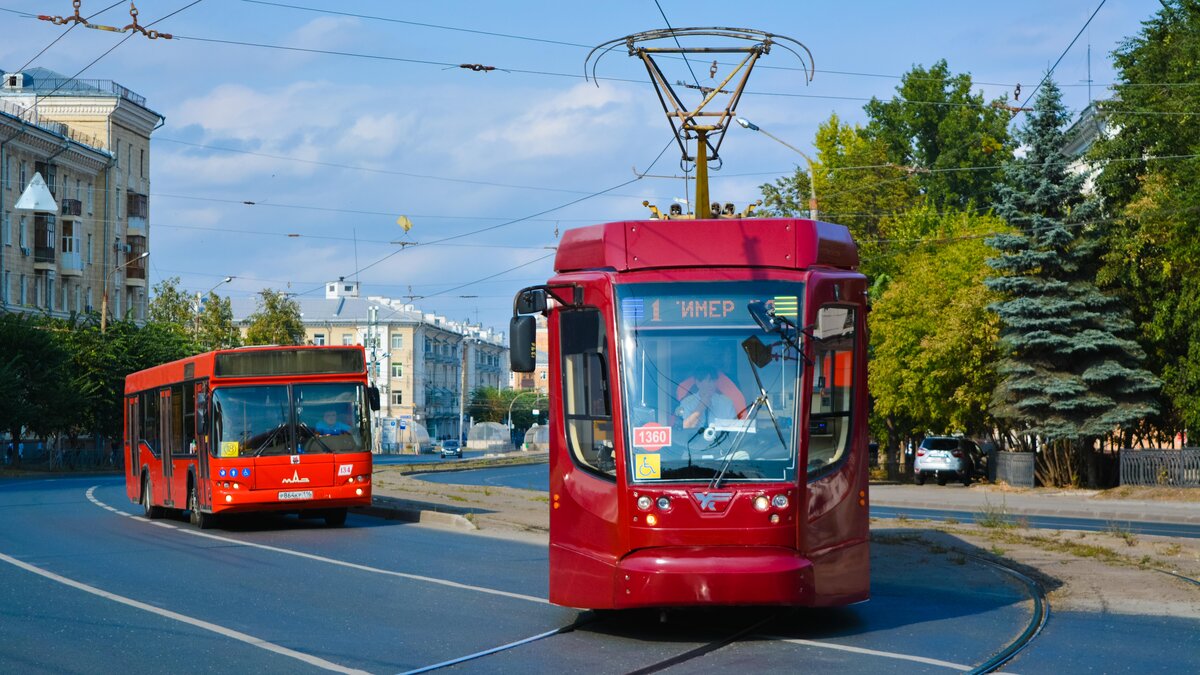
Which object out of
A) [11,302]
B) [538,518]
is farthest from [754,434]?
[11,302]

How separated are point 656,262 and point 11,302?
61622mm

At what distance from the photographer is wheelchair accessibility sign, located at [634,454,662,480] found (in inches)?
432

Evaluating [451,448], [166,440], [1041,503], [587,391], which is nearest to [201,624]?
[587,391]

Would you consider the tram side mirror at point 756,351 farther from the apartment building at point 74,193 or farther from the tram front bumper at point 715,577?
the apartment building at point 74,193

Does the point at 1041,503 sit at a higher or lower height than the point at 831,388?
lower

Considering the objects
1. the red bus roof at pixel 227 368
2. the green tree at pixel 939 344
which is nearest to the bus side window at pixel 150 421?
the red bus roof at pixel 227 368

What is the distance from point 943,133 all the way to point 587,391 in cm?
6603

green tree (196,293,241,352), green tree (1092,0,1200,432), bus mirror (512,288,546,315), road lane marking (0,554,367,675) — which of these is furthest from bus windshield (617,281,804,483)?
green tree (196,293,241,352)

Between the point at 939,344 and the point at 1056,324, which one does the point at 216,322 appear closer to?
the point at 939,344

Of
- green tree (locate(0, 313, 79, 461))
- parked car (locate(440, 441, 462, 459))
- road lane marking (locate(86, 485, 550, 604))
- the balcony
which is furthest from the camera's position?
parked car (locate(440, 441, 462, 459))

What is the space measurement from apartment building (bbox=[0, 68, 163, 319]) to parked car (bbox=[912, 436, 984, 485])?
117 feet

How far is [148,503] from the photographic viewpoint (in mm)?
28453

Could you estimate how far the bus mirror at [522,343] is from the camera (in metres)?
11.5

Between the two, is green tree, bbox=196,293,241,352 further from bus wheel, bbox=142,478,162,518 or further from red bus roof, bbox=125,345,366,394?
red bus roof, bbox=125,345,366,394
